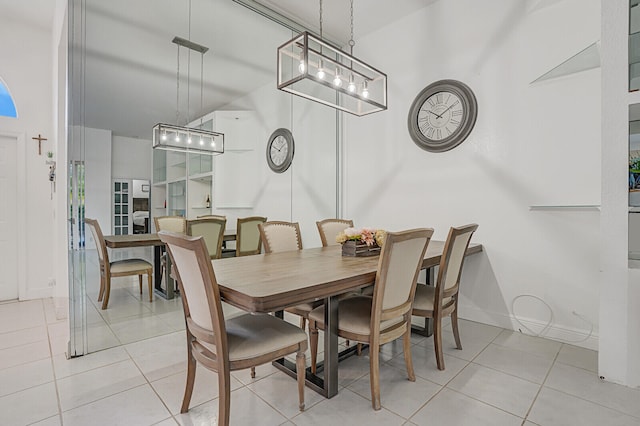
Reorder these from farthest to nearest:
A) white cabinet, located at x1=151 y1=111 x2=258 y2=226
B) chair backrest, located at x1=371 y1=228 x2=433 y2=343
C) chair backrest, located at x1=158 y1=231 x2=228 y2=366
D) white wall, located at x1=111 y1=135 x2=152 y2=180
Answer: white cabinet, located at x1=151 y1=111 x2=258 y2=226
white wall, located at x1=111 y1=135 x2=152 y2=180
chair backrest, located at x1=371 y1=228 x2=433 y2=343
chair backrest, located at x1=158 y1=231 x2=228 y2=366

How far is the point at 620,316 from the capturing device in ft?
6.50

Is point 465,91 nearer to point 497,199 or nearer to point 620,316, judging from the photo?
point 497,199

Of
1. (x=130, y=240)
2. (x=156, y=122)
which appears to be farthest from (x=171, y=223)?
(x=156, y=122)

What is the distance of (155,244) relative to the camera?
2.77 m

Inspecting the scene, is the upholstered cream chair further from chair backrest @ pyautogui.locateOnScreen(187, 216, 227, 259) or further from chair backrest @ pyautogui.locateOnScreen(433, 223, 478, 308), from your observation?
chair backrest @ pyautogui.locateOnScreen(433, 223, 478, 308)

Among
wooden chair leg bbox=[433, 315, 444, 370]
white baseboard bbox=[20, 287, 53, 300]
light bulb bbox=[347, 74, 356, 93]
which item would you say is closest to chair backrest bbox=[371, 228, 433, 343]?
wooden chair leg bbox=[433, 315, 444, 370]

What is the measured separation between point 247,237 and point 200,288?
1.90 meters

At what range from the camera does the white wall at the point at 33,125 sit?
11.9ft

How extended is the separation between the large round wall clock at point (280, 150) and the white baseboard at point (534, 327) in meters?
2.54

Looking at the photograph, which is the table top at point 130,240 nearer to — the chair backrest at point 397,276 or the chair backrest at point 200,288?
the chair backrest at point 200,288

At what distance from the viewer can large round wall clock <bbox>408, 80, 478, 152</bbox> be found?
10.2 feet

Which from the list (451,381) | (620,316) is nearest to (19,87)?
(451,381)

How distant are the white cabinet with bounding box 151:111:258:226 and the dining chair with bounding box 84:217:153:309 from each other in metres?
0.45

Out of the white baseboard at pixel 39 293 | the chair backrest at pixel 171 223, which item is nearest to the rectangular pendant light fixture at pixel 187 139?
the chair backrest at pixel 171 223
